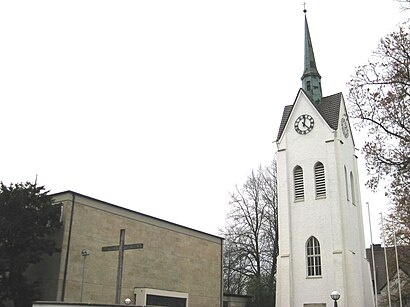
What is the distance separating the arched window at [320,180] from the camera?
34.9 m

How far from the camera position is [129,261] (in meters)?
26.4

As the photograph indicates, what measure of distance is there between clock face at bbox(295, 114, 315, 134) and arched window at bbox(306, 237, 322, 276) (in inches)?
328

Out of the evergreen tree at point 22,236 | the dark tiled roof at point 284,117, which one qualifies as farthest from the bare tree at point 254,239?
the evergreen tree at point 22,236

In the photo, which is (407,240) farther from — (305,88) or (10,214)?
(10,214)

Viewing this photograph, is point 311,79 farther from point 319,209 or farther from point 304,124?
point 319,209

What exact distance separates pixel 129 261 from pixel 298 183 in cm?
1525

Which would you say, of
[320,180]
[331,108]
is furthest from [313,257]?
[331,108]

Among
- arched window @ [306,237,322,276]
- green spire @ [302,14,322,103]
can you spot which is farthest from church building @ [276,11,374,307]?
green spire @ [302,14,322,103]

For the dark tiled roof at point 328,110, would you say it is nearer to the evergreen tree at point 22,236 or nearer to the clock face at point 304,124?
the clock face at point 304,124

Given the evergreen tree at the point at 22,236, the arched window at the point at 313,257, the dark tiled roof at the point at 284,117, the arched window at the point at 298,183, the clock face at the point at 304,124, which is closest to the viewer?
the evergreen tree at the point at 22,236

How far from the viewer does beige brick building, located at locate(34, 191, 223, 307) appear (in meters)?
23.3

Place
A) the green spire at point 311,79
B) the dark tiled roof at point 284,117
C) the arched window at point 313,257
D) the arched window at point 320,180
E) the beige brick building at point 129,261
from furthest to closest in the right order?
the green spire at point 311,79 < the dark tiled roof at point 284,117 < the arched window at point 320,180 < the arched window at point 313,257 < the beige brick building at point 129,261

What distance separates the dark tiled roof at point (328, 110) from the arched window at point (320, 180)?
3.11m

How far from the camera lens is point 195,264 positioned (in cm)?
3128
